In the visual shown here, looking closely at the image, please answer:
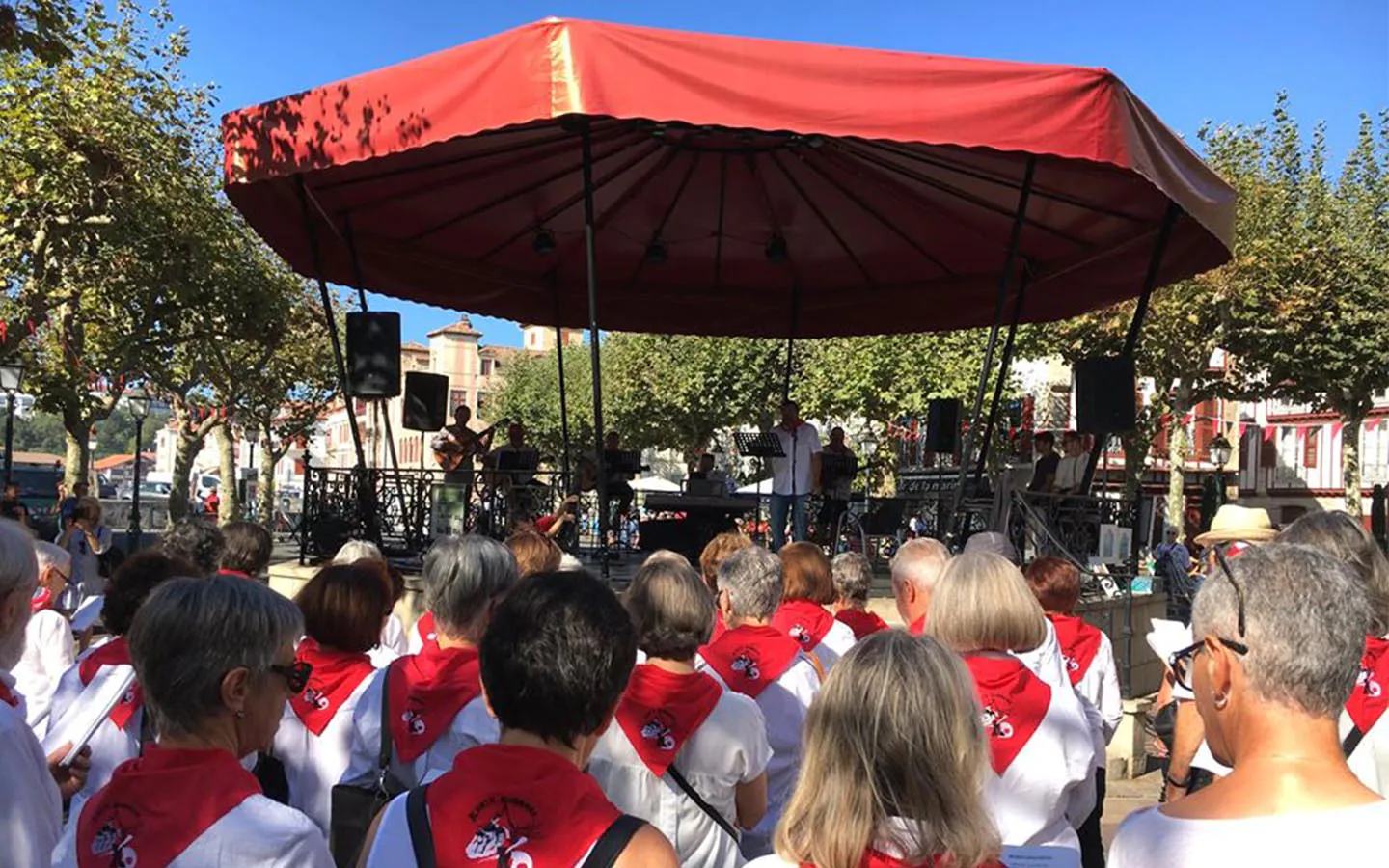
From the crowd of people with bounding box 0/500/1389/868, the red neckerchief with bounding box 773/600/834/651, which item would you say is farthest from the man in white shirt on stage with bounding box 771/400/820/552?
the crowd of people with bounding box 0/500/1389/868

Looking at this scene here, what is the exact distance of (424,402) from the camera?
11531 mm

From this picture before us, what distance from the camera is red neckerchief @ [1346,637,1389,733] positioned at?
9.54ft

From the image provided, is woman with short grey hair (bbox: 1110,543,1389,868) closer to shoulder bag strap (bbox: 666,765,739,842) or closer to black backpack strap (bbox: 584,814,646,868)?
black backpack strap (bbox: 584,814,646,868)

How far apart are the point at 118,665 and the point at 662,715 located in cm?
157

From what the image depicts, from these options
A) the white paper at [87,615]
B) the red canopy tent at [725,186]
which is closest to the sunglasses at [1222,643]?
the white paper at [87,615]

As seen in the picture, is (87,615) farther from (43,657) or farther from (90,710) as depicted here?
(90,710)

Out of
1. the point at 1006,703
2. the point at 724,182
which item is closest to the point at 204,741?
the point at 1006,703

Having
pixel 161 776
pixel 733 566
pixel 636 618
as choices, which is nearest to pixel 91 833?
pixel 161 776

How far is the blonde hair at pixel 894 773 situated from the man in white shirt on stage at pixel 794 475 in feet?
29.1

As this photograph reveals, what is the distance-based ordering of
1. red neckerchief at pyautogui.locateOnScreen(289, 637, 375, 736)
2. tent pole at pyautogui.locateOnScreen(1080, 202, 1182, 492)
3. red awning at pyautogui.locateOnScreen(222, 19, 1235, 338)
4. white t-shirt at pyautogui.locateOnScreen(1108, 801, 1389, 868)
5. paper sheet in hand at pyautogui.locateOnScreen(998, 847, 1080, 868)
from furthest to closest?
tent pole at pyautogui.locateOnScreen(1080, 202, 1182, 492), red awning at pyautogui.locateOnScreen(222, 19, 1235, 338), red neckerchief at pyautogui.locateOnScreen(289, 637, 375, 736), paper sheet in hand at pyautogui.locateOnScreen(998, 847, 1080, 868), white t-shirt at pyautogui.locateOnScreen(1108, 801, 1389, 868)

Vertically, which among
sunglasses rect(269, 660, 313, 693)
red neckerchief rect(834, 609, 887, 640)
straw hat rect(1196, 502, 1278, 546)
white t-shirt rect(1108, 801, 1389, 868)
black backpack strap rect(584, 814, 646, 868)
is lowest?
red neckerchief rect(834, 609, 887, 640)

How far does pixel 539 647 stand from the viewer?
2.19 meters

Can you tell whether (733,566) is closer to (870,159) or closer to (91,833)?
(91,833)

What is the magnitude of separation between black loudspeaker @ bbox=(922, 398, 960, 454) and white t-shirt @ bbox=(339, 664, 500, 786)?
10.5m
